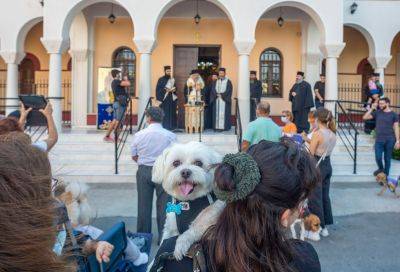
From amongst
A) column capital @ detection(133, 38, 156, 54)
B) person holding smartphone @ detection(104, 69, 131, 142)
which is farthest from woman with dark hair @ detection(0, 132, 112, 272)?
column capital @ detection(133, 38, 156, 54)

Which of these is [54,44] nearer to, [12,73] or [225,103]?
[12,73]

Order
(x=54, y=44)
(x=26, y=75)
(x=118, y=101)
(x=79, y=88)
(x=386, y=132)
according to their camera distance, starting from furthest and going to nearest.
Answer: (x=26, y=75)
(x=79, y=88)
(x=54, y=44)
(x=118, y=101)
(x=386, y=132)

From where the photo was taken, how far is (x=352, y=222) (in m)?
7.90

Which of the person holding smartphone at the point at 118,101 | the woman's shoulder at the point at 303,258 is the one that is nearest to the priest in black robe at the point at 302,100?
the person holding smartphone at the point at 118,101

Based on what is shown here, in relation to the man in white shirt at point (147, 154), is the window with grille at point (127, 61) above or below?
above

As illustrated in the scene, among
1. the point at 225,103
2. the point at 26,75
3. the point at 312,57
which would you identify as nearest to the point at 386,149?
the point at 225,103

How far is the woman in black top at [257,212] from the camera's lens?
1.67 metres

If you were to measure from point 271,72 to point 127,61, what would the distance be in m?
5.57

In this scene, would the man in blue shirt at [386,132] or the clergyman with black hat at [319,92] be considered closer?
the man in blue shirt at [386,132]

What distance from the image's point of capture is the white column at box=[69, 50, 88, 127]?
1636 centimetres

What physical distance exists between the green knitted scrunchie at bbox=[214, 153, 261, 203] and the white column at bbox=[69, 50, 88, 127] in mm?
15316

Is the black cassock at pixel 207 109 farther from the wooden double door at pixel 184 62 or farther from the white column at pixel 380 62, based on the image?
the white column at pixel 380 62

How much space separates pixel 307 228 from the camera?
6641mm

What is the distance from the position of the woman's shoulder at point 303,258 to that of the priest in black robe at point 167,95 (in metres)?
12.9
